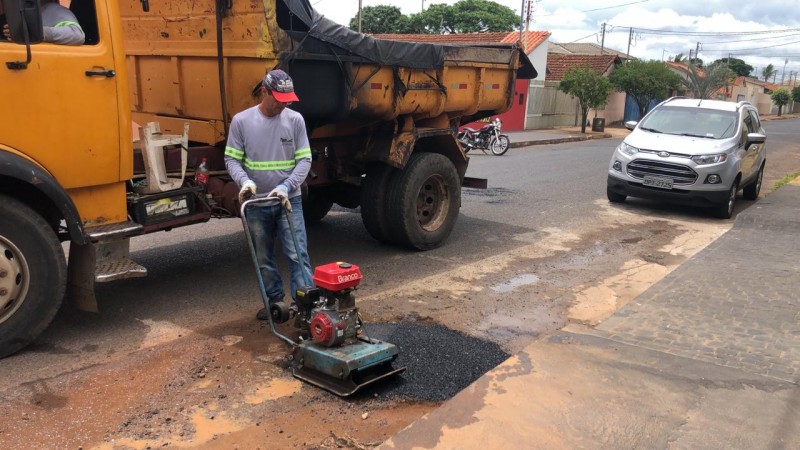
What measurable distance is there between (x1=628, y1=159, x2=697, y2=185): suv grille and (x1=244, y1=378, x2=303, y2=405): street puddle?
7437 mm

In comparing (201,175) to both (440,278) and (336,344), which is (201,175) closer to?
(336,344)

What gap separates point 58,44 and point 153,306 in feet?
6.87

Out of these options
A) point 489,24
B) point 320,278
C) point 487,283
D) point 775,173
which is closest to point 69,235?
point 320,278

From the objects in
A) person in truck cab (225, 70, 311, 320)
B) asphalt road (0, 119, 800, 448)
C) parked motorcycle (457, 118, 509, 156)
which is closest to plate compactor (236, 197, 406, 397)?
person in truck cab (225, 70, 311, 320)

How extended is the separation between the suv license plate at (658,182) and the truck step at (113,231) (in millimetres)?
7617

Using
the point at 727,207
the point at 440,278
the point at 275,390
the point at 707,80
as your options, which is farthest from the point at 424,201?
the point at 707,80

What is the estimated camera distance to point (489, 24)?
5738 centimetres

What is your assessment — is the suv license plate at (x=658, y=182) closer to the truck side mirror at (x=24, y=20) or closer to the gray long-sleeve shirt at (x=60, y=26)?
the gray long-sleeve shirt at (x=60, y=26)

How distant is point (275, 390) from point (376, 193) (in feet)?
10.9

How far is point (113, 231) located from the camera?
14.1ft

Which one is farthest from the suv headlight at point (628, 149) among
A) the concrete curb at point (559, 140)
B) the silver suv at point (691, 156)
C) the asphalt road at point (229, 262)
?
the concrete curb at point (559, 140)

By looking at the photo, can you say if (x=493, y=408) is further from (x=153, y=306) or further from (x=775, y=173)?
(x=775, y=173)

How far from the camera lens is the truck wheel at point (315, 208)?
7.76 m

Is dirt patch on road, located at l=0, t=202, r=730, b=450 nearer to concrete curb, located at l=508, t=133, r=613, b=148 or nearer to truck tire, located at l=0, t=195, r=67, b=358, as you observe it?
truck tire, located at l=0, t=195, r=67, b=358
